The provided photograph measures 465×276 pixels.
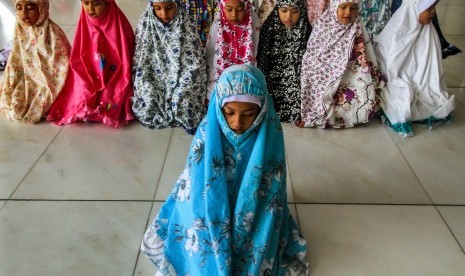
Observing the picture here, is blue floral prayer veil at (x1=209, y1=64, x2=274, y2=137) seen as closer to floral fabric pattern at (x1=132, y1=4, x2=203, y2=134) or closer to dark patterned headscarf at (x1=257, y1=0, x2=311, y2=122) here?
floral fabric pattern at (x1=132, y1=4, x2=203, y2=134)

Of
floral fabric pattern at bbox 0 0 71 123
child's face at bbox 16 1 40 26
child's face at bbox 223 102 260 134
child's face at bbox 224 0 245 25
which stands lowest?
floral fabric pattern at bbox 0 0 71 123

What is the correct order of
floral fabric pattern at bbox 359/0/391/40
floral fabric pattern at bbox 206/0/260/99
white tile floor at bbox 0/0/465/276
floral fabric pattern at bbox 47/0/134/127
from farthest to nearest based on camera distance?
1. floral fabric pattern at bbox 359/0/391/40
2. floral fabric pattern at bbox 206/0/260/99
3. floral fabric pattern at bbox 47/0/134/127
4. white tile floor at bbox 0/0/465/276

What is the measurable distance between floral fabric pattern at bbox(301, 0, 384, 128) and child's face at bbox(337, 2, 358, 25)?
5 centimetres

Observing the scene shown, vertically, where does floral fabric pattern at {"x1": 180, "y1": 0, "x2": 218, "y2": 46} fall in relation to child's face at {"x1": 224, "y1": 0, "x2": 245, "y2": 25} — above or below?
below

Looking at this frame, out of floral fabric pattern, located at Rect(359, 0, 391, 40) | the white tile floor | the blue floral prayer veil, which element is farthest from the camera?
floral fabric pattern, located at Rect(359, 0, 391, 40)

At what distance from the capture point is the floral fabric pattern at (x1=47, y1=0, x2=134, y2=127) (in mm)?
2787

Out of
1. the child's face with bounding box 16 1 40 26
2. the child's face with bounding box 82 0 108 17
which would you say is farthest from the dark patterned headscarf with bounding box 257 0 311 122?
the child's face with bounding box 16 1 40 26

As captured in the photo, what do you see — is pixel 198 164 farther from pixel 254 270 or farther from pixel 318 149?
pixel 318 149

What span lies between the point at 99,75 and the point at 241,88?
172 cm

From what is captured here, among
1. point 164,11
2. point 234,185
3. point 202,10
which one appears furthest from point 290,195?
point 202,10

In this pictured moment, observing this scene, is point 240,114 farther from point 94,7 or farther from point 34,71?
point 34,71

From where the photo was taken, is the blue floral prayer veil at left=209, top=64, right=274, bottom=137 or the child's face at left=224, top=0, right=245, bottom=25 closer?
the blue floral prayer veil at left=209, top=64, right=274, bottom=137

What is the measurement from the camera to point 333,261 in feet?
6.06

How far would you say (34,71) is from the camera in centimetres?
287
